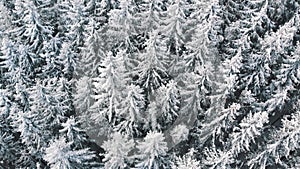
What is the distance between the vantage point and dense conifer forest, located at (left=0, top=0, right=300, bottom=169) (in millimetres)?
22078

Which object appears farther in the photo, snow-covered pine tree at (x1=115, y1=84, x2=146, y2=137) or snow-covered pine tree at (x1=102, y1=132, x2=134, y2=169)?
snow-covered pine tree at (x1=115, y1=84, x2=146, y2=137)

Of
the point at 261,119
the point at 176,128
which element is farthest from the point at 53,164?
the point at 261,119

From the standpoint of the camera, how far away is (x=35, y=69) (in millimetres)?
25781

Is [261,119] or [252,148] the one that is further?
[252,148]

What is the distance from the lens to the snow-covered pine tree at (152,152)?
1961cm

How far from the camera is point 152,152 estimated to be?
20.0m

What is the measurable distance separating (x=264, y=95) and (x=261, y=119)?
638 centimetres

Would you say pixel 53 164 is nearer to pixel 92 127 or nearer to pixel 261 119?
pixel 92 127

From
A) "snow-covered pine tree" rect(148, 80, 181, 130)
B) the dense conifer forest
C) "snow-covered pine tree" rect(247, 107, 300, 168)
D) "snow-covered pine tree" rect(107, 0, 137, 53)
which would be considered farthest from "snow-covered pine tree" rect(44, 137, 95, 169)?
"snow-covered pine tree" rect(247, 107, 300, 168)

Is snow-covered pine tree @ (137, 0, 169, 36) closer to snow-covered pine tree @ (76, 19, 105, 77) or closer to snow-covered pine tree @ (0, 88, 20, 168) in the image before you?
snow-covered pine tree @ (76, 19, 105, 77)

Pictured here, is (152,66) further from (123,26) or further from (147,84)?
(123,26)

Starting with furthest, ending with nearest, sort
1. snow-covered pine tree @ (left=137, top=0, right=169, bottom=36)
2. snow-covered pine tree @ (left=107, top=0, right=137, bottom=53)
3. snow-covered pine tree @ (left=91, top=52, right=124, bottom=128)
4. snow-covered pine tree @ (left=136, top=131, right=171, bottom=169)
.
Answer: snow-covered pine tree @ (left=137, top=0, right=169, bottom=36)
snow-covered pine tree @ (left=107, top=0, right=137, bottom=53)
snow-covered pine tree @ (left=91, top=52, right=124, bottom=128)
snow-covered pine tree @ (left=136, top=131, right=171, bottom=169)

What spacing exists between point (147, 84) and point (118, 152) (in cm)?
547

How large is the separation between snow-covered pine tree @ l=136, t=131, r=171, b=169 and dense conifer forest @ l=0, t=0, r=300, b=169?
0.14 meters
